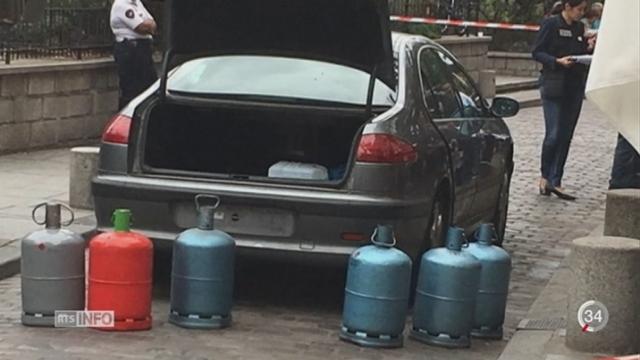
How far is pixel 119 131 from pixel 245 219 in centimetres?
94

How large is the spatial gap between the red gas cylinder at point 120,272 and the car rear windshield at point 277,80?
61.0 inches

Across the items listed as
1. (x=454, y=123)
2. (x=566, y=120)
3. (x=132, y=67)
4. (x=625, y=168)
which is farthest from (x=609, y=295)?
(x=132, y=67)

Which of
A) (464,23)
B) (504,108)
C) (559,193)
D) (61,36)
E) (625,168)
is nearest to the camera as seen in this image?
(504,108)

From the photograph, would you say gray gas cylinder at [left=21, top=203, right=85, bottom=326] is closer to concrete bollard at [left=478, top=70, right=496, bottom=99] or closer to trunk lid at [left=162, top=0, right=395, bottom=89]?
trunk lid at [left=162, top=0, right=395, bottom=89]

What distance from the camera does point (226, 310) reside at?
7.28 m

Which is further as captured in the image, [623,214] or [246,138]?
[246,138]

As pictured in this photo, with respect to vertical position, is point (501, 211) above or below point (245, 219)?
below

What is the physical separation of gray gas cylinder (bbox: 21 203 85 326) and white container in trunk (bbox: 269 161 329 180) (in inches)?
55.0

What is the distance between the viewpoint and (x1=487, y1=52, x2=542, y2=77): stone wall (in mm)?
29766

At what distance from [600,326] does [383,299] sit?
1.12 metres

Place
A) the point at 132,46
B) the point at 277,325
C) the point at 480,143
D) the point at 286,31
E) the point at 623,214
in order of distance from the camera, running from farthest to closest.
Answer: the point at 132,46
the point at 480,143
the point at 623,214
the point at 286,31
the point at 277,325

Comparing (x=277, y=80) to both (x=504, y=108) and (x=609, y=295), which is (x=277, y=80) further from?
(x=609, y=295)

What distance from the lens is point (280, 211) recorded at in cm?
755

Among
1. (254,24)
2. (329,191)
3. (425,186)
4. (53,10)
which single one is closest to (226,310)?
(329,191)
